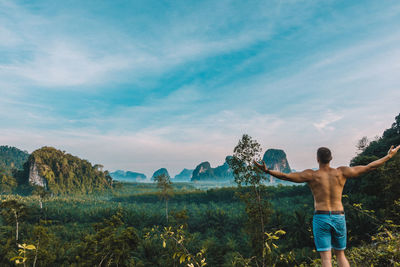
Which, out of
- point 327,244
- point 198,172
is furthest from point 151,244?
point 198,172

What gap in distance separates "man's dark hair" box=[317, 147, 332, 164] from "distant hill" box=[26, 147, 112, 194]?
3224 inches

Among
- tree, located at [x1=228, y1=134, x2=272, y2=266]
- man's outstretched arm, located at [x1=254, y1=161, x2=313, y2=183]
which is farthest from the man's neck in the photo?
tree, located at [x1=228, y1=134, x2=272, y2=266]

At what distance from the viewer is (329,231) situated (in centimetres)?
211

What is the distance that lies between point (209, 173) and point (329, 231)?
503ft

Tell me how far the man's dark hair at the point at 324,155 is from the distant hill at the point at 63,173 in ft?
269

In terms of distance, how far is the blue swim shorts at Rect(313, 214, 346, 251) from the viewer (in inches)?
82.9

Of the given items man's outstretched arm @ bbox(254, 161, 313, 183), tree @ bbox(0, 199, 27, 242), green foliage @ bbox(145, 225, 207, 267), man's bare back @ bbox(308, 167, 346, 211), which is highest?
man's outstretched arm @ bbox(254, 161, 313, 183)

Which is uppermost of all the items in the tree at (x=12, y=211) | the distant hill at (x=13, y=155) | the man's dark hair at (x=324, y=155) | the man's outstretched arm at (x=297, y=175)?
the distant hill at (x=13, y=155)

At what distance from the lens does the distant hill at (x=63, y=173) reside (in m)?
68.6

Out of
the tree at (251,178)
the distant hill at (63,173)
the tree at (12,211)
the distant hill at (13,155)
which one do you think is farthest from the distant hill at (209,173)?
the tree at (251,178)

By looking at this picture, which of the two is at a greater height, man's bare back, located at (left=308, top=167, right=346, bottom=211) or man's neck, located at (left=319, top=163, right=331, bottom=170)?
man's neck, located at (left=319, top=163, right=331, bottom=170)

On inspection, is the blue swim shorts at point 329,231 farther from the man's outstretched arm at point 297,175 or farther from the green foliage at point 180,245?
the green foliage at point 180,245

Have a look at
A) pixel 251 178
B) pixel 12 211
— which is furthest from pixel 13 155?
pixel 251 178

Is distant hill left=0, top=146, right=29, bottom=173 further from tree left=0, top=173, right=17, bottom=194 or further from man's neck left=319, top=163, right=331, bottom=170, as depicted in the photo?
man's neck left=319, top=163, right=331, bottom=170
